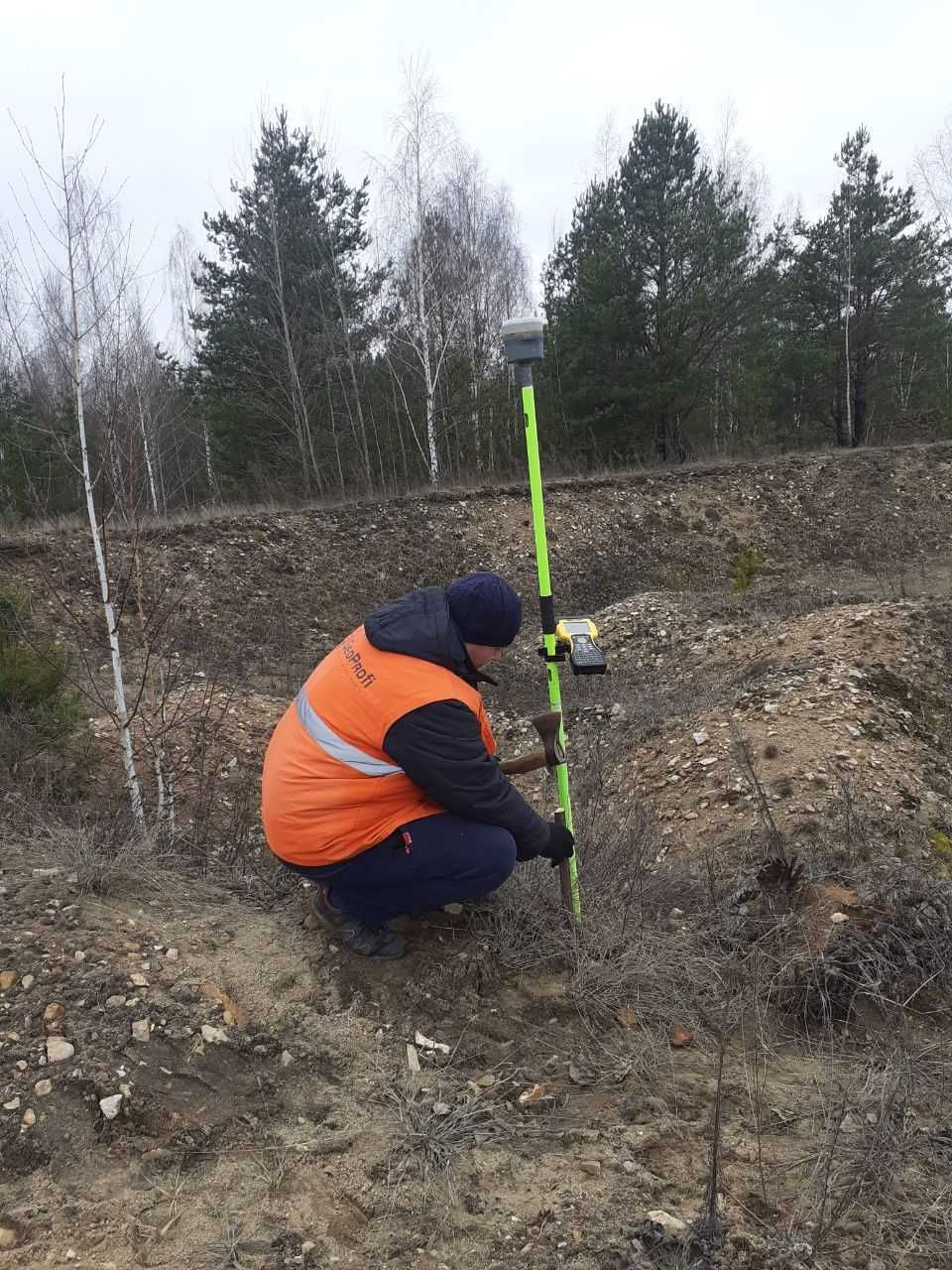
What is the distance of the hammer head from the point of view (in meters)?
2.80

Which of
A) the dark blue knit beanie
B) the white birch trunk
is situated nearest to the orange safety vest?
the dark blue knit beanie

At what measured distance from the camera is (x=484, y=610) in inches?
94.0

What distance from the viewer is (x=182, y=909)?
112 inches

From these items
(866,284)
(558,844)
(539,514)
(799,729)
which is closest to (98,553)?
(539,514)

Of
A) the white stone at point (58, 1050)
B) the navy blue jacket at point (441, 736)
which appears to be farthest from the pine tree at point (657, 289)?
the white stone at point (58, 1050)

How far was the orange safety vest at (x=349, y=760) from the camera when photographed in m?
2.29

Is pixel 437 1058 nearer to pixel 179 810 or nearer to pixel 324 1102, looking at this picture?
pixel 324 1102

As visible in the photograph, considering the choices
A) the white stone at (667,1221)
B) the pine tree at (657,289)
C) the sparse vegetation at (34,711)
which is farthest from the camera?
the pine tree at (657,289)

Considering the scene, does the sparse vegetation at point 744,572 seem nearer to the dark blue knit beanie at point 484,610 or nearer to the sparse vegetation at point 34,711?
the sparse vegetation at point 34,711

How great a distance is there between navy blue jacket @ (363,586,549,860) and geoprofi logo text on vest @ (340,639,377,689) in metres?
0.07

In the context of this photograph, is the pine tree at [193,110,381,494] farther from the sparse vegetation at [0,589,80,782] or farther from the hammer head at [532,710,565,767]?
the hammer head at [532,710,565,767]

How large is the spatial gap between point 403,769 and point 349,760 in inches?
6.4

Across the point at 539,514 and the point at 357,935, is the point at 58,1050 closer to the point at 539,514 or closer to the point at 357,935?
the point at 357,935

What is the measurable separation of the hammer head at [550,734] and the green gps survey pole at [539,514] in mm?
31
